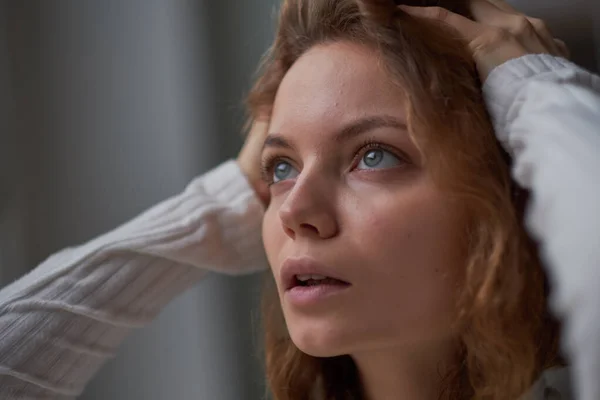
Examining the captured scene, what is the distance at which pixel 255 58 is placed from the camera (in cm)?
128

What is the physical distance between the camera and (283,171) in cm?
86

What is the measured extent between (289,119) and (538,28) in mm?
292

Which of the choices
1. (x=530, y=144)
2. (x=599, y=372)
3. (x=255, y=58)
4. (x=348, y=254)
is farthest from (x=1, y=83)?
(x=599, y=372)

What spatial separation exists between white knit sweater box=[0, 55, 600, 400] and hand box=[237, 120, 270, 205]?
0.01 meters

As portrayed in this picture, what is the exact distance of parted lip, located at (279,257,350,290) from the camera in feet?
2.40

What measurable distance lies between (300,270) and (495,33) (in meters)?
0.32

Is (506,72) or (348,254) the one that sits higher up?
(506,72)

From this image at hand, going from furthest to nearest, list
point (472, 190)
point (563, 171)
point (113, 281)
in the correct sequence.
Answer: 1. point (113, 281)
2. point (472, 190)
3. point (563, 171)

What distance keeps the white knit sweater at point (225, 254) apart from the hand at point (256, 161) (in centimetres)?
1

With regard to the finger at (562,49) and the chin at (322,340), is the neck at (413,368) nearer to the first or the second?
the chin at (322,340)

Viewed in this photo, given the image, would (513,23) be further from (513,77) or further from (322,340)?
(322,340)

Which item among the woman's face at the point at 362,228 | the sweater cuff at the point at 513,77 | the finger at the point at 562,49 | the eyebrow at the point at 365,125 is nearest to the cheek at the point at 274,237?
the woman's face at the point at 362,228

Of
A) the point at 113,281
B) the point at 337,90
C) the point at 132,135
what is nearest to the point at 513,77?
the point at 337,90

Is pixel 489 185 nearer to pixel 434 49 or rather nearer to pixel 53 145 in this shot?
pixel 434 49
